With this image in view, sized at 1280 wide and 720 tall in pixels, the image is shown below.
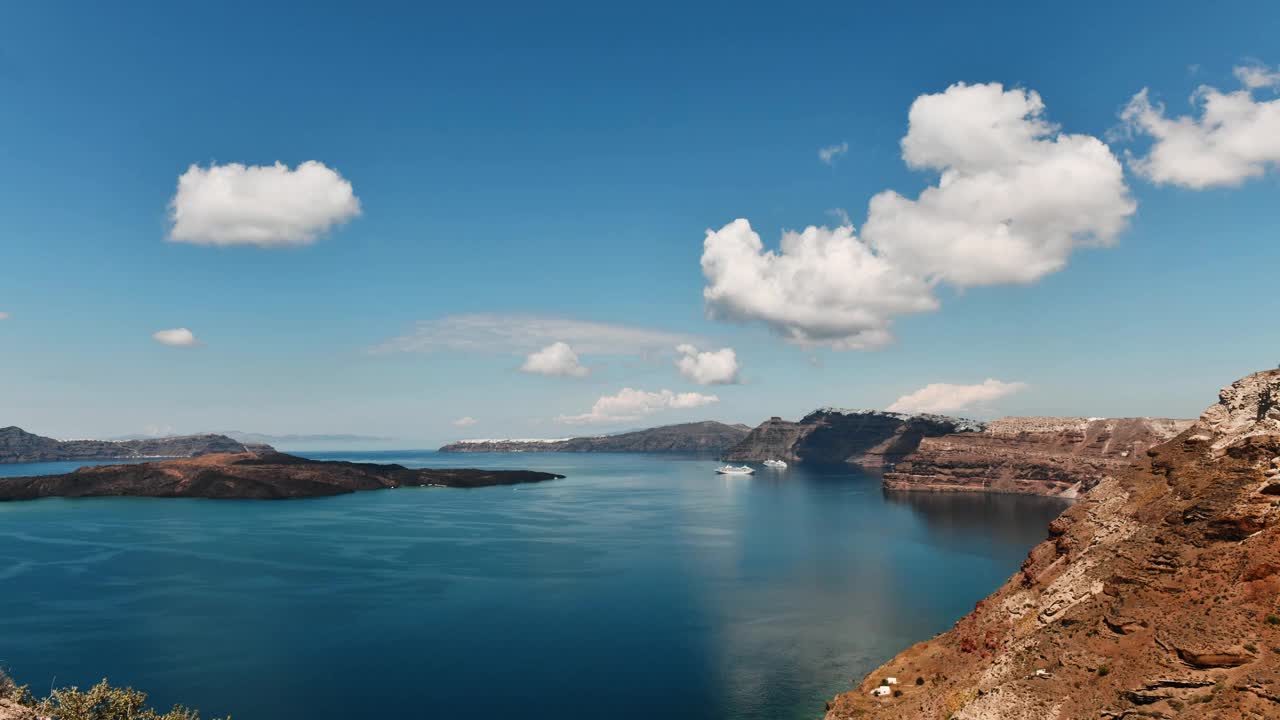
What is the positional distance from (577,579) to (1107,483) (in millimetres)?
78716

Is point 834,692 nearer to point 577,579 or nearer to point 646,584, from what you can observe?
point 646,584

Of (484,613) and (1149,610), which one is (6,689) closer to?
(484,613)

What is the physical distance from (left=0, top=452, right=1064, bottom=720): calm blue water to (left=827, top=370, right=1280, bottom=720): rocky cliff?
1664cm

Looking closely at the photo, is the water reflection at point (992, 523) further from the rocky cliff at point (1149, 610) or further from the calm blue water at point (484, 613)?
the rocky cliff at point (1149, 610)

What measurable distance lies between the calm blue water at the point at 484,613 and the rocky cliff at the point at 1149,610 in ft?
Result: 54.6

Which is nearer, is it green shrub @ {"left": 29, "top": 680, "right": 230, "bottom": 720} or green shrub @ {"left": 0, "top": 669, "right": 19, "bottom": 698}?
green shrub @ {"left": 29, "top": 680, "right": 230, "bottom": 720}

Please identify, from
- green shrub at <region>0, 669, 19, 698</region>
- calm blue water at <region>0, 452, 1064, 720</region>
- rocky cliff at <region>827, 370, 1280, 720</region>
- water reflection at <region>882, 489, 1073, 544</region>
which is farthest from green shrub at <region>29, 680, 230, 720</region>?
water reflection at <region>882, 489, 1073, 544</region>

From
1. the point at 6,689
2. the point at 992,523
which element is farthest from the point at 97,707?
the point at 992,523

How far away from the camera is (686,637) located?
7975cm

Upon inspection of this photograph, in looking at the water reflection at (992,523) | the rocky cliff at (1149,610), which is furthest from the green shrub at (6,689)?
the water reflection at (992,523)

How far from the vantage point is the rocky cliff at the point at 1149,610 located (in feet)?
113

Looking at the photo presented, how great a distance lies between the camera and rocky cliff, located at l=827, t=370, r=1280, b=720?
34500 mm

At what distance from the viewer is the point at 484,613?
299 ft

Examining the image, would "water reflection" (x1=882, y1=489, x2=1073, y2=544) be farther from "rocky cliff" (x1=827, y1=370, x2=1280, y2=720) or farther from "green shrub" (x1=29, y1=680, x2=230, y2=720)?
"green shrub" (x1=29, y1=680, x2=230, y2=720)
